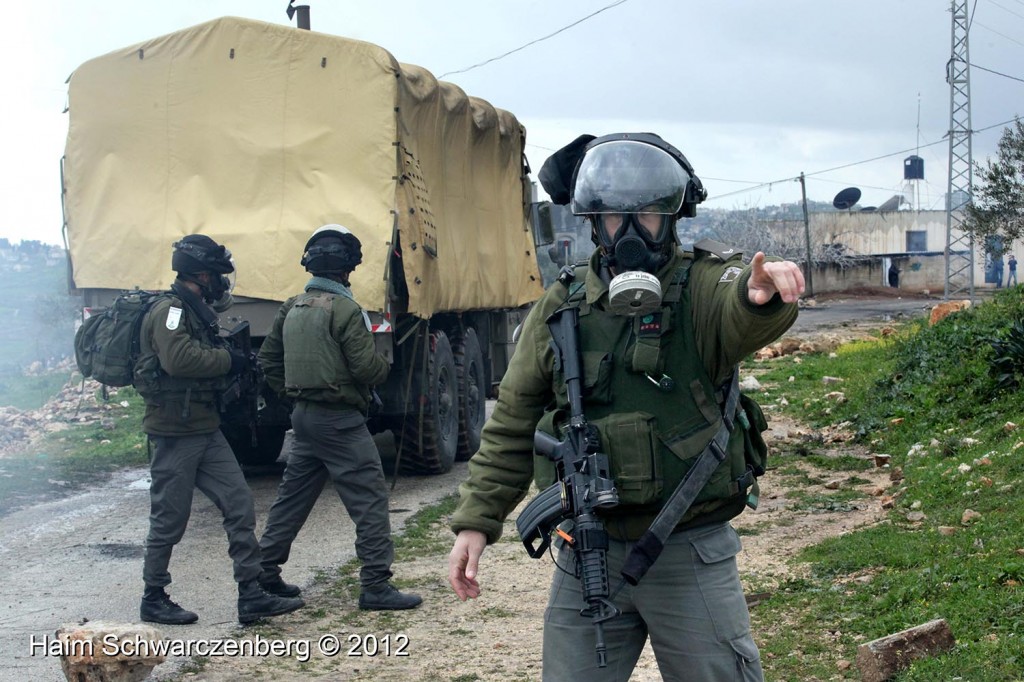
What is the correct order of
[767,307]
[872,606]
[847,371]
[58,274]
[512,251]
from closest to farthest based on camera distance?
[767,307] → [872,606] → [512,251] → [847,371] → [58,274]

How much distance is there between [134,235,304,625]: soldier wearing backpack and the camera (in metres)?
5.94

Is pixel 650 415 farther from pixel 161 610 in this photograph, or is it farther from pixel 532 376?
pixel 161 610

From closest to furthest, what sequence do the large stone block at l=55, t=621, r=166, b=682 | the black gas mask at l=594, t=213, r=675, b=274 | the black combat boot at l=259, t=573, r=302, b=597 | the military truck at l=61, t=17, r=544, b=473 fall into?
the black gas mask at l=594, t=213, r=675, b=274 → the large stone block at l=55, t=621, r=166, b=682 → the black combat boot at l=259, t=573, r=302, b=597 → the military truck at l=61, t=17, r=544, b=473

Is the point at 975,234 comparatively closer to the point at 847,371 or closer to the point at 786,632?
the point at 847,371

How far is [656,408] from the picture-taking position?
2906mm

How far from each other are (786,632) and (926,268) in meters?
48.5

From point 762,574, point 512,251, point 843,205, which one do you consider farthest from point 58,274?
point 843,205

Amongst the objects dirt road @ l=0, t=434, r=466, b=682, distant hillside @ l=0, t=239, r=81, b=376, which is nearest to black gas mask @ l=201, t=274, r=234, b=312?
dirt road @ l=0, t=434, r=466, b=682

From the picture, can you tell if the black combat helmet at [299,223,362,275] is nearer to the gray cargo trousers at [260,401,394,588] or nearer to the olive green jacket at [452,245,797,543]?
the gray cargo trousers at [260,401,394,588]

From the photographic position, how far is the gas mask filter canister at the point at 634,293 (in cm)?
280

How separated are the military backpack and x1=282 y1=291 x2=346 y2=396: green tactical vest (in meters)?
0.72

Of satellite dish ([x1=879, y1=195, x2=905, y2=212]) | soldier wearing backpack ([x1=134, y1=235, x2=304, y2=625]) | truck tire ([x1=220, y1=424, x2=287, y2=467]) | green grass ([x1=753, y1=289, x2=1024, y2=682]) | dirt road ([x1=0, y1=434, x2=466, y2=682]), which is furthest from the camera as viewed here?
satellite dish ([x1=879, y1=195, x2=905, y2=212])

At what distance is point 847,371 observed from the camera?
47.5 ft

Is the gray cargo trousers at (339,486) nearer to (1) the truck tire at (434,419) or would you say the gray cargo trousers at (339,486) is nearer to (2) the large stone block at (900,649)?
(2) the large stone block at (900,649)
